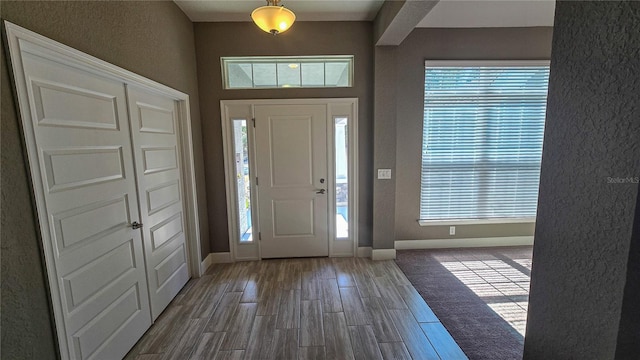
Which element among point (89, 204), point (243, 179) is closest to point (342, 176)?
point (243, 179)

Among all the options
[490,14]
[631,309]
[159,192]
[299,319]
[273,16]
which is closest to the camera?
[631,309]

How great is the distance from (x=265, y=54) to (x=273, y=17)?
122cm

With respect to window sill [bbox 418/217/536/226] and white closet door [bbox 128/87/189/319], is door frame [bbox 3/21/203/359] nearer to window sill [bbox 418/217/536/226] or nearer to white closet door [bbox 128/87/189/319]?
white closet door [bbox 128/87/189/319]

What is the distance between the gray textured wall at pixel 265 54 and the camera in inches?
120

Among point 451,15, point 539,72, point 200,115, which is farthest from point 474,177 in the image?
point 200,115

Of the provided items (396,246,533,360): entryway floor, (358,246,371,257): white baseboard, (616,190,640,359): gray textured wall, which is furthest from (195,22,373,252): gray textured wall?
(616,190,640,359): gray textured wall

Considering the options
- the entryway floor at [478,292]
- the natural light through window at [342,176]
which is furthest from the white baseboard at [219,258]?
the entryway floor at [478,292]

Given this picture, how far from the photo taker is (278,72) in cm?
316

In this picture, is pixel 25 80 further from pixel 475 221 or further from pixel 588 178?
pixel 475 221

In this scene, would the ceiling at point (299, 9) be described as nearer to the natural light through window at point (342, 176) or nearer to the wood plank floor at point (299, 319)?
the natural light through window at point (342, 176)

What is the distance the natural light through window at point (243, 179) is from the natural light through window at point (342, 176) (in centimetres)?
112

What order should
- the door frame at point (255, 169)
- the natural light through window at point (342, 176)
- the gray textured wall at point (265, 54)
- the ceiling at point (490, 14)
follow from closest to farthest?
the ceiling at point (490, 14) → the gray textured wall at point (265, 54) → the door frame at point (255, 169) → the natural light through window at point (342, 176)

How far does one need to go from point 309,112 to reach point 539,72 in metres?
3.01

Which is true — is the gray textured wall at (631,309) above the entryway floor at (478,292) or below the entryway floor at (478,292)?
above
